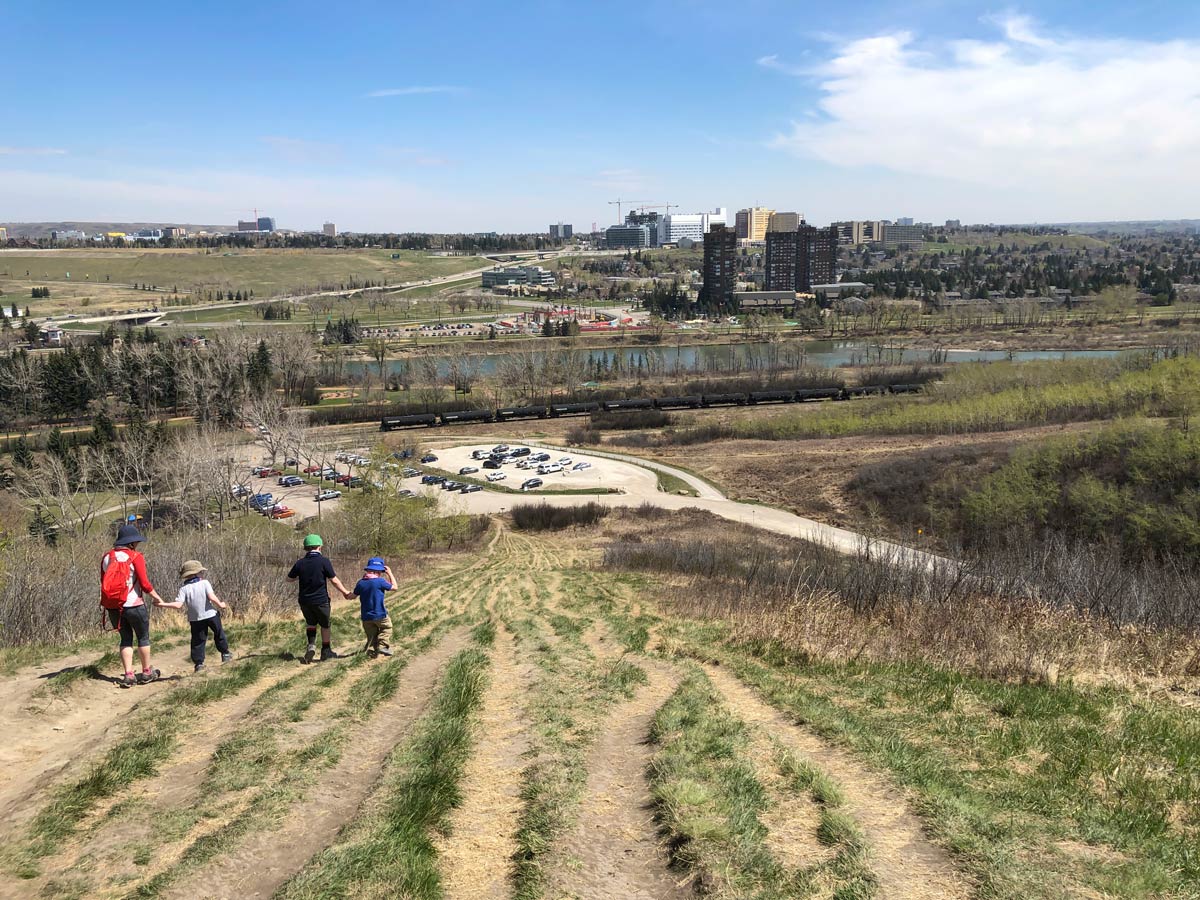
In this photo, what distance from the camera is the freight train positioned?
2628 inches

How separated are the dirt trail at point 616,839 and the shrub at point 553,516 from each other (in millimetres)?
28957

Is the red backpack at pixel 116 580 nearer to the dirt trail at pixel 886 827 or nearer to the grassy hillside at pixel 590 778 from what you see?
the grassy hillside at pixel 590 778

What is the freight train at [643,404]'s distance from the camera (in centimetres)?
6675

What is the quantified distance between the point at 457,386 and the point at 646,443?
28.3 meters

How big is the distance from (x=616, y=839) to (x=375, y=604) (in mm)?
5104

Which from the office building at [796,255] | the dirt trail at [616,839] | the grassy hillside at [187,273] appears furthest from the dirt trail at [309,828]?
the office building at [796,255]

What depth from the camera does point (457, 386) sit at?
258 ft

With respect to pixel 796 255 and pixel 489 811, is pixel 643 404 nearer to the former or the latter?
pixel 489 811

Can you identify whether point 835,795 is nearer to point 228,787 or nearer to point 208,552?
point 228,787

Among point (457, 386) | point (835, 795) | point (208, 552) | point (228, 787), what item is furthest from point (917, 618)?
point (457, 386)

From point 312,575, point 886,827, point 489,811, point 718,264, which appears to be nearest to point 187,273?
point 718,264

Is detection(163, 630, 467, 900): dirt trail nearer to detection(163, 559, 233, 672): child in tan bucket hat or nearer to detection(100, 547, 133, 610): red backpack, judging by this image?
detection(163, 559, 233, 672): child in tan bucket hat

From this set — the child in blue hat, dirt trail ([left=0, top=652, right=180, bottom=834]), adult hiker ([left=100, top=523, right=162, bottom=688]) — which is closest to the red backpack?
adult hiker ([left=100, top=523, right=162, bottom=688])

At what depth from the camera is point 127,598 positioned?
8.44m
